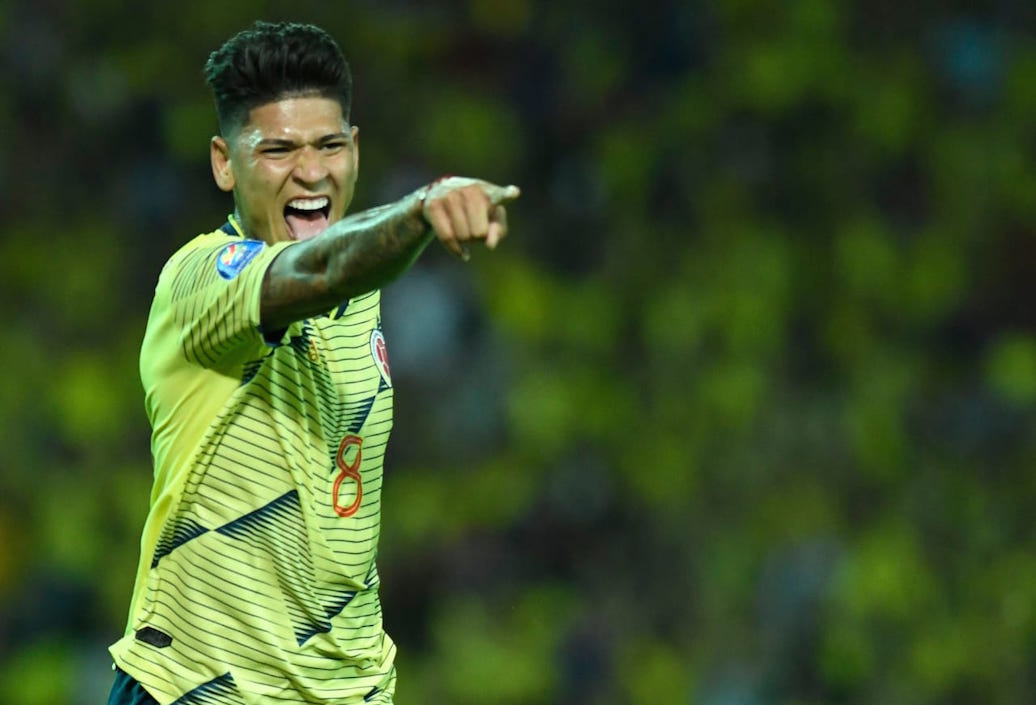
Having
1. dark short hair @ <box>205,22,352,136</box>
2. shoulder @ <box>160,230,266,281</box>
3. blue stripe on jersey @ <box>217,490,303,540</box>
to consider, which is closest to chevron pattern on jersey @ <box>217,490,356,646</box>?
blue stripe on jersey @ <box>217,490,303,540</box>

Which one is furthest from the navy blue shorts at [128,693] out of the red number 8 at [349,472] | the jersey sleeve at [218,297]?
the jersey sleeve at [218,297]

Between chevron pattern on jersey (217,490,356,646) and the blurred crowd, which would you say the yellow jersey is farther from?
the blurred crowd

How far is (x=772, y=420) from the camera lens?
5.78 metres

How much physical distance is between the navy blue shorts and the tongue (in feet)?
2.56

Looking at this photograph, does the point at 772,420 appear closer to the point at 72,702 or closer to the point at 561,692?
the point at 561,692

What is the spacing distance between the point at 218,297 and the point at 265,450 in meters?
0.31

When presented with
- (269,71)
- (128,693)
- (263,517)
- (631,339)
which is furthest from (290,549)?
(631,339)

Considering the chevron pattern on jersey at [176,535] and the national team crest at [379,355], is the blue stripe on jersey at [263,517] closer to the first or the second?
the chevron pattern on jersey at [176,535]

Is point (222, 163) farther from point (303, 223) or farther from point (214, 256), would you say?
point (214, 256)

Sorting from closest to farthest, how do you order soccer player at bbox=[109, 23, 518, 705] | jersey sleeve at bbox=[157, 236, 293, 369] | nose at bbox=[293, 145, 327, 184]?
jersey sleeve at bbox=[157, 236, 293, 369] < soccer player at bbox=[109, 23, 518, 705] < nose at bbox=[293, 145, 327, 184]

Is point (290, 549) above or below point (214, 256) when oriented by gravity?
below

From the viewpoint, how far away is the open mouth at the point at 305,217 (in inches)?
101

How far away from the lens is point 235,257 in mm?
2246

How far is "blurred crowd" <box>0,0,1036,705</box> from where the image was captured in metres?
5.40
